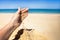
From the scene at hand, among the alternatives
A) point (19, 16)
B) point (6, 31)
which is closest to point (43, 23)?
point (19, 16)

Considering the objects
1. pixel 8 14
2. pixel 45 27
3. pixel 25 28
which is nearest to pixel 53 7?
pixel 45 27

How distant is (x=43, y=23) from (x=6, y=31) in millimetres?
362

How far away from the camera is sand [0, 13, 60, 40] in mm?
1253

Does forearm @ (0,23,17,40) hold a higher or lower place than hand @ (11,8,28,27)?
lower

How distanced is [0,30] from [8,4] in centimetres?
26

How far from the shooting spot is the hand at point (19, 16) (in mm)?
1229

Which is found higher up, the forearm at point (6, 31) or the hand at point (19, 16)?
the hand at point (19, 16)

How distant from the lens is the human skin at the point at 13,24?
1.21 meters

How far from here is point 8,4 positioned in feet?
4.16

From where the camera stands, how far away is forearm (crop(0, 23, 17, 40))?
3.95ft

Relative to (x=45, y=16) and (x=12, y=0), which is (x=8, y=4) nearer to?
(x=12, y=0)

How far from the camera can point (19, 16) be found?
1.24m

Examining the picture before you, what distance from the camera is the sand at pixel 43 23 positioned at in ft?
4.11

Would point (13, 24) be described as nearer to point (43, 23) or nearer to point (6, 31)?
point (6, 31)
